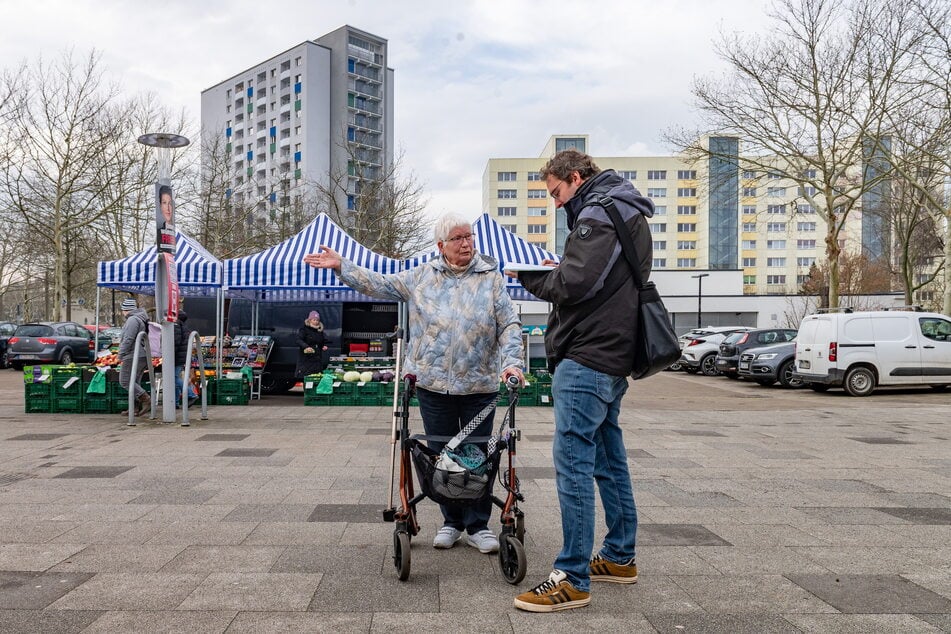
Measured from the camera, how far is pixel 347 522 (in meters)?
4.79

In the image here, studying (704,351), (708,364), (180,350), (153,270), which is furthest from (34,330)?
(708,364)

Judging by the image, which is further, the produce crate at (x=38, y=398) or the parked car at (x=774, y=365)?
the parked car at (x=774, y=365)

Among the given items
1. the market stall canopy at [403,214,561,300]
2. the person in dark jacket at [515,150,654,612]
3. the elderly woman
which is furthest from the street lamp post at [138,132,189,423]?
the person in dark jacket at [515,150,654,612]

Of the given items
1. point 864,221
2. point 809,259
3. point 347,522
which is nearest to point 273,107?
point 809,259

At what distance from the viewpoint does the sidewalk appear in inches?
125

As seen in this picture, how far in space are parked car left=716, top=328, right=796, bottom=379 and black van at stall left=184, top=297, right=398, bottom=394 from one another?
10781 millimetres

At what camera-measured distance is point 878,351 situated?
16469 mm

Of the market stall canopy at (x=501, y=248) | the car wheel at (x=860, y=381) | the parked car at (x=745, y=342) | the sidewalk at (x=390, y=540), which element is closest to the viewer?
the sidewalk at (x=390, y=540)

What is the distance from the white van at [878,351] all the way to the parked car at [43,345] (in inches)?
884

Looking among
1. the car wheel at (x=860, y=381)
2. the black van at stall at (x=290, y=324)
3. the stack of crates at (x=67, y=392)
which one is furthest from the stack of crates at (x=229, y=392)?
the car wheel at (x=860, y=381)

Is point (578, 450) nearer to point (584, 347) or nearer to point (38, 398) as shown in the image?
point (584, 347)

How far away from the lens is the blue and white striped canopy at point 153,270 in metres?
12.8

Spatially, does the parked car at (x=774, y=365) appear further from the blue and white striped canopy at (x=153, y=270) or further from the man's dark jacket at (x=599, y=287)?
the man's dark jacket at (x=599, y=287)

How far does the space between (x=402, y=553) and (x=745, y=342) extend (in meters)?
19.9
